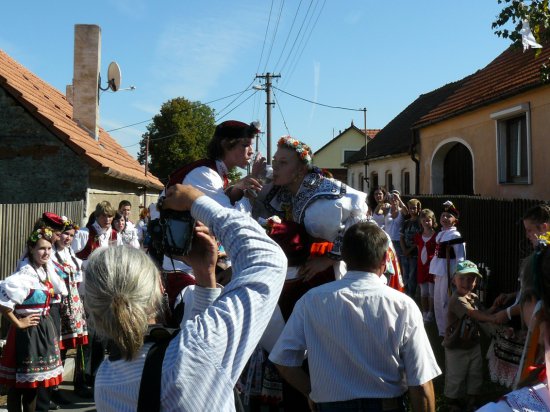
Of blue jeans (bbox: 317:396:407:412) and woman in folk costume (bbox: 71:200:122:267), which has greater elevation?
woman in folk costume (bbox: 71:200:122:267)

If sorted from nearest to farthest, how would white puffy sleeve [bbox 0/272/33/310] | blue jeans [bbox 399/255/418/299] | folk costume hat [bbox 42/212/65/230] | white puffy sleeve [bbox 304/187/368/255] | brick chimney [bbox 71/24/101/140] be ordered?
white puffy sleeve [bbox 304/187/368/255], white puffy sleeve [bbox 0/272/33/310], folk costume hat [bbox 42/212/65/230], blue jeans [bbox 399/255/418/299], brick chimney [bbox 71/24/101/140]

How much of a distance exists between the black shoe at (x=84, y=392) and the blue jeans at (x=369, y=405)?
4.11 meters

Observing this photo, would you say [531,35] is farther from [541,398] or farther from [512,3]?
[541,398]

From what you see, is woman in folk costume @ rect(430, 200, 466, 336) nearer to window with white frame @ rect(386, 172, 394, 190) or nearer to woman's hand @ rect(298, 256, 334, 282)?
woman's hand @ rect(298, 256, 334, 282)

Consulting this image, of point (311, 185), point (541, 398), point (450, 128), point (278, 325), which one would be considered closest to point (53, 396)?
point (278, 325)

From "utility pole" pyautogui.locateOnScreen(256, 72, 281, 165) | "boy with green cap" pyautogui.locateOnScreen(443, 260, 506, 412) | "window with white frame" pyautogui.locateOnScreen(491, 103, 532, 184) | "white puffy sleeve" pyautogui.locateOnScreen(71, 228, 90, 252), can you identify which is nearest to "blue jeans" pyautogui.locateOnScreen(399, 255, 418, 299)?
"window with white frame" pyautogui.locateOnScreen(491, 103, 532, 184)

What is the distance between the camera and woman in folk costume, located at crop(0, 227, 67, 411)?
501 cm

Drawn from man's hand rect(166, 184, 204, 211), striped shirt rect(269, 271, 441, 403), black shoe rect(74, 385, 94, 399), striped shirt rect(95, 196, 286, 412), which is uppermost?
man's hand rect(166, 184, 204, 211)

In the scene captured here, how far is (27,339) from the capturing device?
506 cm

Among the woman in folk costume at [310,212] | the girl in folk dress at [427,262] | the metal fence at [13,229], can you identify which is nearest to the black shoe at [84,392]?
the metal fence at [13,229]

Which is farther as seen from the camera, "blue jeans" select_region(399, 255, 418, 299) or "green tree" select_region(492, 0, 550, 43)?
"blue jeans" select_region(399, 255, 418, 299)

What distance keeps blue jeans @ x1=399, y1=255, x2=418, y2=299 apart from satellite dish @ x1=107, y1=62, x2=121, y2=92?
27.1 ft

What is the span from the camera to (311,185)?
3.31m

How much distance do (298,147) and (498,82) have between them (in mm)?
13424
